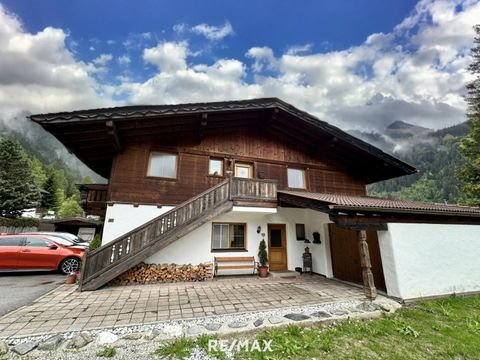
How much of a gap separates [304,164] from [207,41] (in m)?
21.3

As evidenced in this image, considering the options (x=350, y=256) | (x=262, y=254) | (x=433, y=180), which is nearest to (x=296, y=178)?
(x=262, y=254)

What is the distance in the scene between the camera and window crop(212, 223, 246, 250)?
843cm

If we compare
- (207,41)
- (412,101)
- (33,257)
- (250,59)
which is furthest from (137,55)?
(412,101)

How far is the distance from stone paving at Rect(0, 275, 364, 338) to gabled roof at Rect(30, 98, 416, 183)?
4.84 meters

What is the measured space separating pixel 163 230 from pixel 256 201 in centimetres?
345

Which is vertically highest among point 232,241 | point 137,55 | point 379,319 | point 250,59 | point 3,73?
point 3,73

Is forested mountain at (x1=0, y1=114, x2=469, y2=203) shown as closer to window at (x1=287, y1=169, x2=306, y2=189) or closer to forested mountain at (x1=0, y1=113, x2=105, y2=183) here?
forested mountain at (x1=0, y1=113, x2=105, y2=183)

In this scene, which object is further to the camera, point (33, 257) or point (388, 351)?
point (33, 257)

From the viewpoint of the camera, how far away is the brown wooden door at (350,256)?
6.36m

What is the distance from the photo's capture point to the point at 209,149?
901 centimetres

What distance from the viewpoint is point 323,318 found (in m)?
4.14

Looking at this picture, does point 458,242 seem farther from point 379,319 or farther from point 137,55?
point 137,55

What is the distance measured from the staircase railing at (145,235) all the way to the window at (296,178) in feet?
13.2

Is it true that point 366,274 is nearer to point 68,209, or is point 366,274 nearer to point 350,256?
point 350,256
